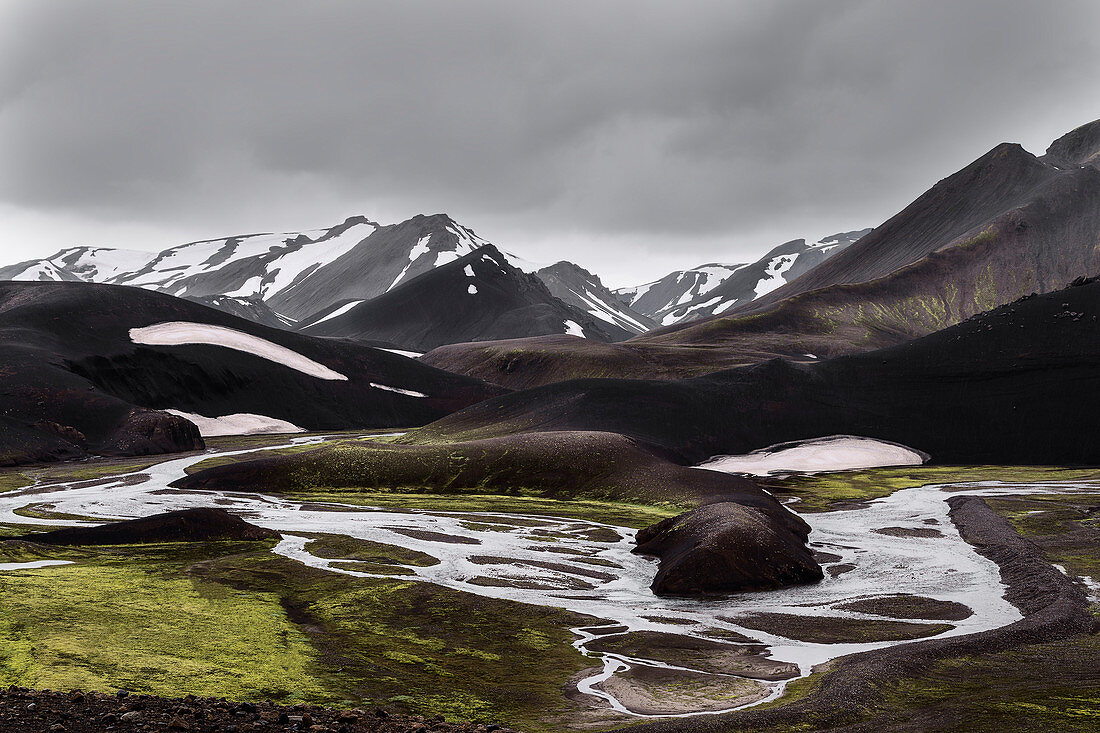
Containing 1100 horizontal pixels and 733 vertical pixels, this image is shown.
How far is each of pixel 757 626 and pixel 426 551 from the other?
15.7m

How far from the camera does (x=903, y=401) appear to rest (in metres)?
90.3

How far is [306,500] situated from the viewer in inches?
2071

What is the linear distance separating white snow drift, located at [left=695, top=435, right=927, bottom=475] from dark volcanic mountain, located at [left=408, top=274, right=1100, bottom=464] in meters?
1.32

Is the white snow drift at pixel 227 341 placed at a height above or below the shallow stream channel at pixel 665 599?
above

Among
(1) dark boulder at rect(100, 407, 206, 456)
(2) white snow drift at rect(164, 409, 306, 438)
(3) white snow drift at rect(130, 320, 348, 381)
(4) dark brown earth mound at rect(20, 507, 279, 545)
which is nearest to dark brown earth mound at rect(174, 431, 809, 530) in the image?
(4) dark brown earth mound at rect(20, 507, 279, 545)

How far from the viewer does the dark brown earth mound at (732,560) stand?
1118 inches

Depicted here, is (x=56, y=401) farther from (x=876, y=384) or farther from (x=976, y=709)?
(x=976, y=709)

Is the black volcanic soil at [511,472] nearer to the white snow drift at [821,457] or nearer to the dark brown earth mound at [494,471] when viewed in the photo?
the dark brown earth mound at [494,471]

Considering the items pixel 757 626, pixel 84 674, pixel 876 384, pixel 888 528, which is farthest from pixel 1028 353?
pixel 84 674

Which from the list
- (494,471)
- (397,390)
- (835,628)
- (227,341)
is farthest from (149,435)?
(835,628)

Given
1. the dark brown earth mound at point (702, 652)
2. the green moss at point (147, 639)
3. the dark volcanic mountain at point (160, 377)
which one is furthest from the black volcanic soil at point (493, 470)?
the green moss at point (147, 639)

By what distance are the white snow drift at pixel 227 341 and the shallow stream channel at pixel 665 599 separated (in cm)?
7240

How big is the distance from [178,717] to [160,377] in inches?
4323

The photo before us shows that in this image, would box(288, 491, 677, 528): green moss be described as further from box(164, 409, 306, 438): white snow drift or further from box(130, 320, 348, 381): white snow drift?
box(130, 320, 348, 381): white snow drift
